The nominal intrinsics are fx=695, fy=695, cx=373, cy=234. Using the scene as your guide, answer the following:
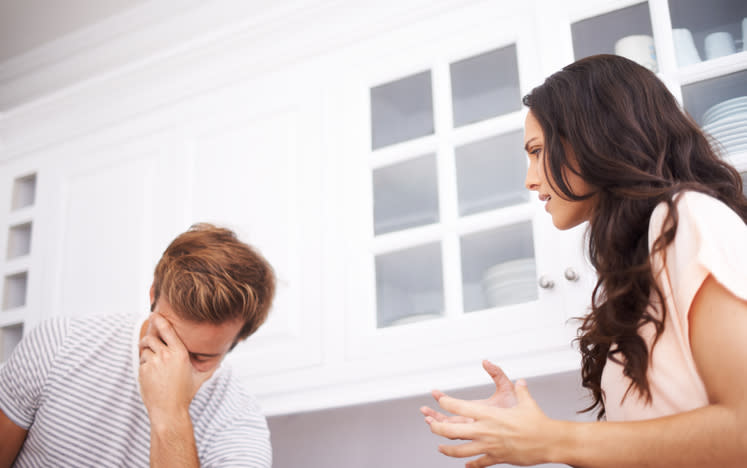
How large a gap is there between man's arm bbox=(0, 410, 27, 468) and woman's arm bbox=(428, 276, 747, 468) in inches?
41.5

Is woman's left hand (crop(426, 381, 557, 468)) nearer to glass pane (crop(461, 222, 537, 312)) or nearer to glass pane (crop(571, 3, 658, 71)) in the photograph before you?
glass pane (crop(461, 222, 537, 312))

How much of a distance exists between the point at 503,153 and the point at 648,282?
31.6 inches

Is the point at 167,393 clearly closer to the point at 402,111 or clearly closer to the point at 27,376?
the point at 27,376

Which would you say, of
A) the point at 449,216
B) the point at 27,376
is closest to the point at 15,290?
the point at 27,376

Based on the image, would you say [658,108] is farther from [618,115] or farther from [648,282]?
[648,282]

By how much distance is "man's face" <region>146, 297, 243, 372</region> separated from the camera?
1.40 m

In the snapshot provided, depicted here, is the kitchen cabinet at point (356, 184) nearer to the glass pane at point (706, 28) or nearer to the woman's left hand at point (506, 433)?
the glass pane at point (706, 28)

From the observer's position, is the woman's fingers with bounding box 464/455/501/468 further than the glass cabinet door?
No

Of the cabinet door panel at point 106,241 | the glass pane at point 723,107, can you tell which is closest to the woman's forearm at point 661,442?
the glass pane at point 723,107

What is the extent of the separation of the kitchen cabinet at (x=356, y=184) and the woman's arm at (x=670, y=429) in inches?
24.0

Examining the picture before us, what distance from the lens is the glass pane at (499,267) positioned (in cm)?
148

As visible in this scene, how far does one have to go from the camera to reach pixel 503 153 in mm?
1592

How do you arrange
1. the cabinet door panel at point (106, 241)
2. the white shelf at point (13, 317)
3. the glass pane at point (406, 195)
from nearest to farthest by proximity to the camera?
1. the glass pane at point (406, 195)
2. the cabinet door panel at point (106, 241)
3. the white shelf at point (13, 317)

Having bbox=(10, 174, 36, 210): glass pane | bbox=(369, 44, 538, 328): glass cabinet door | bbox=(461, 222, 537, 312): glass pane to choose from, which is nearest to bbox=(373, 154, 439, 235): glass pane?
bbox=(369, 44, 538, 328): glass cabinet door
